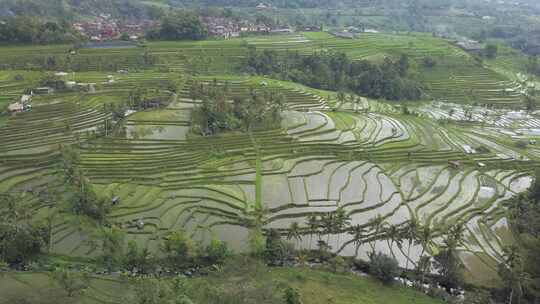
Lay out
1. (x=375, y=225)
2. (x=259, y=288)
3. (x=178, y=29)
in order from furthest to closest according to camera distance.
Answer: (x=178, y=29), (x=375, y=225), (x=259, y=288)

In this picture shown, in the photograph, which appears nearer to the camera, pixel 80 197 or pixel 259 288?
pixel 259 288

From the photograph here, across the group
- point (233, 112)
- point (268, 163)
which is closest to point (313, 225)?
point (268, 163)

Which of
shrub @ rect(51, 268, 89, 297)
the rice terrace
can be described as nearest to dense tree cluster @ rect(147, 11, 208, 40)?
the rice terrace

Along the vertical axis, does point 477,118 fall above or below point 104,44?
below

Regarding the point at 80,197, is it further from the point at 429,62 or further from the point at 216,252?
the point at 429,62

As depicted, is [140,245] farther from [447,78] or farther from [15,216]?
[447,78]

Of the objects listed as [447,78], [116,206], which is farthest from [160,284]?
[447,78]

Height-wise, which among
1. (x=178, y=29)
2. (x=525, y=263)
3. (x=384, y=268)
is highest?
(x=178, y=29)

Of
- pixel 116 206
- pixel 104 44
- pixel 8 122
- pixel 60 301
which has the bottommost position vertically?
pixel 60 301
